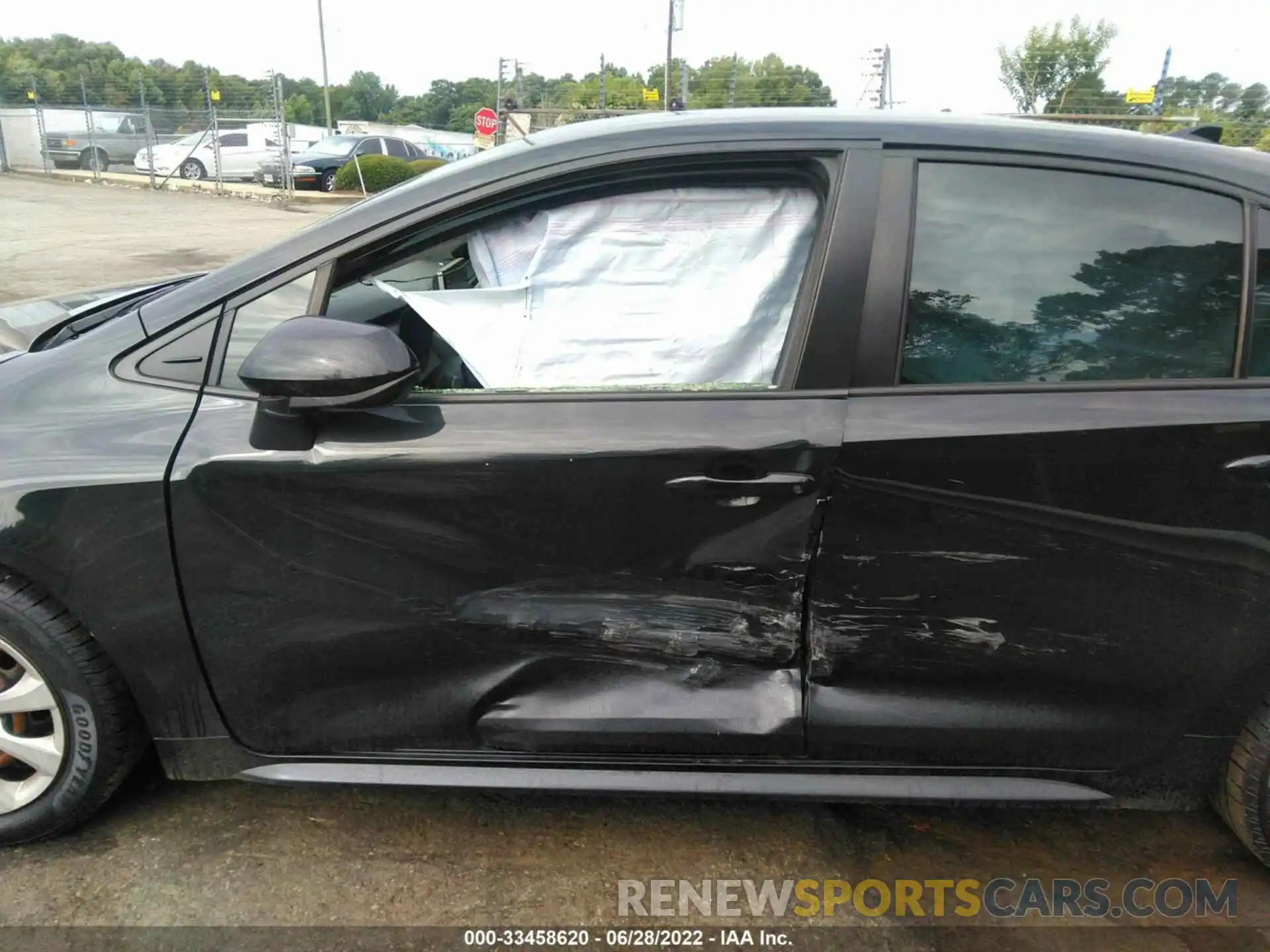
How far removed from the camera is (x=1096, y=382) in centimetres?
189

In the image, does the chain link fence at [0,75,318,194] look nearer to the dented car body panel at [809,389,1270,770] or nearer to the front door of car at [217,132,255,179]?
the front door of car at [217,132,255,179]

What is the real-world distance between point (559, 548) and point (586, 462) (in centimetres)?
19

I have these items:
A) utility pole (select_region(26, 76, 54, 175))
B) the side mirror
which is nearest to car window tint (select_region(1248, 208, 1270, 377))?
the side mirror

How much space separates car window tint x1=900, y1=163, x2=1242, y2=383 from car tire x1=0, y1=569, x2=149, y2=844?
1.87 meters

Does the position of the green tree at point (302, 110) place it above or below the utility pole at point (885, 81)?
above

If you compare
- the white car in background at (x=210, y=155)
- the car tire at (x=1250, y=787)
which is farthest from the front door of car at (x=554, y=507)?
the white car in background at (x=210, y=155)

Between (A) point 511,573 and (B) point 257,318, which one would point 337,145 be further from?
(A) point 511,573

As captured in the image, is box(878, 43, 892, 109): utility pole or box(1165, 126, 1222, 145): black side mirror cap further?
box(878, 43, 892, 109): utility pole

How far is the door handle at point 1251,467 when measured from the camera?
5.94 ft

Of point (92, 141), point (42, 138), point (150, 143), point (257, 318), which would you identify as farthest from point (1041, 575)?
point (42, 138)

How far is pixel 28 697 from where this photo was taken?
2010 millimetres

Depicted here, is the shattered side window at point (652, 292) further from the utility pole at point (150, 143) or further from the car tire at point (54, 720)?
the utility pole at point (150, 143)

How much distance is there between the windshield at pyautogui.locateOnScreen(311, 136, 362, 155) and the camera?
2434 centimetres

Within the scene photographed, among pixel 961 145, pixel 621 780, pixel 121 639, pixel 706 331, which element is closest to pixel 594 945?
pixel 621 780
